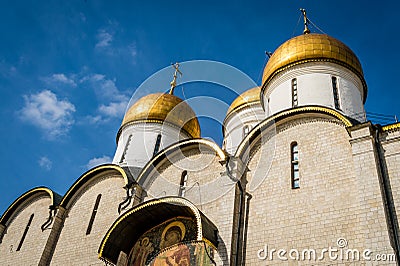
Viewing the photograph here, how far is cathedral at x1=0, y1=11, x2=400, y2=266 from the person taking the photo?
654 centimetres

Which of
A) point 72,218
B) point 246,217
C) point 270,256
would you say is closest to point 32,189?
point 72,218

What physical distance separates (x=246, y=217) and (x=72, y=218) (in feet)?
17.8

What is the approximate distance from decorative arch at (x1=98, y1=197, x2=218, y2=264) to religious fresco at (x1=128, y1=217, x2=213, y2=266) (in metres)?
0.13

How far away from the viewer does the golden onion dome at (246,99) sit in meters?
14.1

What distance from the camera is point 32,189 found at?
12.0 meters

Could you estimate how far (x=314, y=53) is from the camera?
9.95m

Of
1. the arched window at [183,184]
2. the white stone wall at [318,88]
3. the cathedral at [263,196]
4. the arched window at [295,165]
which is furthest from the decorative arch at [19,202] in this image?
the arched window at [295,165]

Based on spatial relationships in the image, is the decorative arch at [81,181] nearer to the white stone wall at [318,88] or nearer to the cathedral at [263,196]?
the cathedral at [263,196]

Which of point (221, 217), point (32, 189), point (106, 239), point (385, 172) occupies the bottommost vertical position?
point (106, 239)

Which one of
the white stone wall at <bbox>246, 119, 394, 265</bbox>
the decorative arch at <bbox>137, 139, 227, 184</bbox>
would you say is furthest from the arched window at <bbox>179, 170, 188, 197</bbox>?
the white stone wall at <bbox>246, 119, 394, 265</bbox>

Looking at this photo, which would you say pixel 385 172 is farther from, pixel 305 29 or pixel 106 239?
pixel 305 29

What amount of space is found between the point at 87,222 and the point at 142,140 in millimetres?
3562

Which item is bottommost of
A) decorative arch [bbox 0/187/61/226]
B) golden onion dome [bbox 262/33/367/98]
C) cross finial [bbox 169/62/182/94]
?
decorative arch [bbox 0/187/61/226]

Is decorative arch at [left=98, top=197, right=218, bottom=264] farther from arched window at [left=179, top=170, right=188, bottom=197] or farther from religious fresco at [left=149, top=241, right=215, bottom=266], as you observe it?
arched window at [left=179, top=170, right=188, bottom=197]
